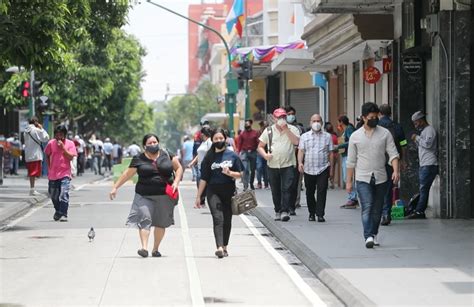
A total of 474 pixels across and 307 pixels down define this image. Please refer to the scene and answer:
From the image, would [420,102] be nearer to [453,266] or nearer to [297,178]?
[297,178]

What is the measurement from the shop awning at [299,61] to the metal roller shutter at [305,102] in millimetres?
6032

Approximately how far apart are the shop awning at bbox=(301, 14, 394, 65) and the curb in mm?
6166

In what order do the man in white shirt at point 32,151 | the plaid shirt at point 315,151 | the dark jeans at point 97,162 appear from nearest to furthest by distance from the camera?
the plaid shirt at point 315,151 < the man in white shirt at point 32,151 < the dark jeans at point 97,162

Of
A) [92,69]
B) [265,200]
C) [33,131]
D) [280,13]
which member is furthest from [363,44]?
[280,13]

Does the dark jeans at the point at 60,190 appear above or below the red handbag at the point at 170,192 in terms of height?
below

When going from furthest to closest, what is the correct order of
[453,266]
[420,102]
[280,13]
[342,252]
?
[280,13] < [420,102] < [342,252] < [453,266]

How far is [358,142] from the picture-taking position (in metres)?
14.3

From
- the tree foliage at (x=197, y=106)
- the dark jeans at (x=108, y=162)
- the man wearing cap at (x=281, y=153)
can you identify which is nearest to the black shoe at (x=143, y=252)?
the man wearing cap at (x=281, y=153)

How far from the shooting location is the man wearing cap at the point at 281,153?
18.5 m

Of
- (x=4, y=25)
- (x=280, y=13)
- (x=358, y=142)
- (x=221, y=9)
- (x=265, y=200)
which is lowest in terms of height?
(x=265, y=200)

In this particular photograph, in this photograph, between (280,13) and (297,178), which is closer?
(297,178)

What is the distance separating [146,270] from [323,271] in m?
2.14

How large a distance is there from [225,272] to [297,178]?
24.0 ft

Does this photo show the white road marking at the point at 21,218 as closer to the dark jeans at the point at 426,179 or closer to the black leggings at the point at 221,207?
the black leggings at the point at 221,207
